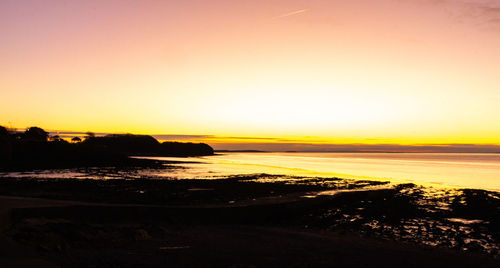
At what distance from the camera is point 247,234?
38.3 feet

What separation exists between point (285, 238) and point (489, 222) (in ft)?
28.5

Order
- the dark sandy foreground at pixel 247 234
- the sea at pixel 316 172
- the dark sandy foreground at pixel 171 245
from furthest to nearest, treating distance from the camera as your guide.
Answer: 1. the sea at pixel 316 172
2. the dark sandy foreground at pixel 247 234
3. the dark sandy foreground at pixel 171 245

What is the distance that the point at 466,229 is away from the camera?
12.9 m

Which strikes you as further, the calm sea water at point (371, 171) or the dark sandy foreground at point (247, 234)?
the calm sea water at point (371, 171)

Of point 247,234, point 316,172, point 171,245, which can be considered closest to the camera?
point 171,245

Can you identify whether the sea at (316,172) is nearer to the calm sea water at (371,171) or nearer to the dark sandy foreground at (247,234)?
A: the calm sea water at (371,171)

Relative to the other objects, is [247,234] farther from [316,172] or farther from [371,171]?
[371,171]

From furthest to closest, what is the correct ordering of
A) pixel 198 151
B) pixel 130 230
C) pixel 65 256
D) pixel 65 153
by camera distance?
pixel 198 151, pixel 65 153, pixel 130 230, pixel 65 256

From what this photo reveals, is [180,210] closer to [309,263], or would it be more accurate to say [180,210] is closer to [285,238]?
[285,238]

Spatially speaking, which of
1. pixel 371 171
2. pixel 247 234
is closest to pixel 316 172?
pixel 371 171

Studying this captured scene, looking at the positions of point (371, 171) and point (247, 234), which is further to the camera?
point (371, 171)

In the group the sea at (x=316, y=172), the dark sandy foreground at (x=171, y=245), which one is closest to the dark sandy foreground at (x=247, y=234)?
the dark sandy foreground at (x=171, y=245)

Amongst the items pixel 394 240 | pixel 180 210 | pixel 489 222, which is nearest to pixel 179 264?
pixel 180 210

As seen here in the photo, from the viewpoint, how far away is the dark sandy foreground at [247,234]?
8633 millimetres
